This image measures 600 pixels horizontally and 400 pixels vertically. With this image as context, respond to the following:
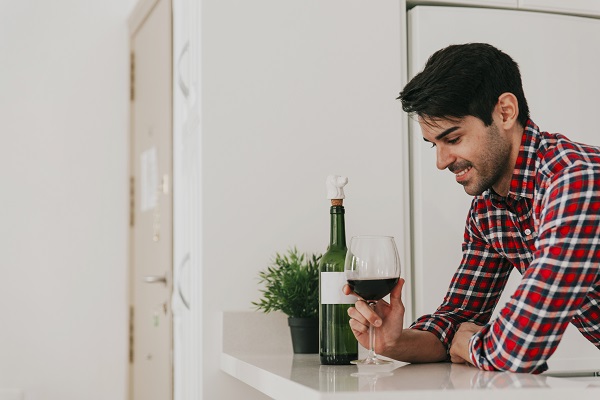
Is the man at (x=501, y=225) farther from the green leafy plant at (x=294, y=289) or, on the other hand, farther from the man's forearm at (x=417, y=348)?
the green leafy plant at (x=294, y=289)

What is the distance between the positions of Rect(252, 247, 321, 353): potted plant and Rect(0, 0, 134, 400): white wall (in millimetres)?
1676

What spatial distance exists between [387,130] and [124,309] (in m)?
1.74

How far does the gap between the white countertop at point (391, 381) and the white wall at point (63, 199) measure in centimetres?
163

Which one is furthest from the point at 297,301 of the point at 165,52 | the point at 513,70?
the point at 165,52

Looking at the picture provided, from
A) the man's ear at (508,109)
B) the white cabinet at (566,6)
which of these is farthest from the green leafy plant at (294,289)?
the white cabinet at (566,6)

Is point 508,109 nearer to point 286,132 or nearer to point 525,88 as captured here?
point 286,132

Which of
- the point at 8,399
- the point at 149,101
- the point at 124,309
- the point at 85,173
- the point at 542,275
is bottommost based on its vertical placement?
the point at 8,399

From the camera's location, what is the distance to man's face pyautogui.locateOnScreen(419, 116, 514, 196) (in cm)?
148

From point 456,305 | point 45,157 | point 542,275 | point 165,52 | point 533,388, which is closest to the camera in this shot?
point 533,388

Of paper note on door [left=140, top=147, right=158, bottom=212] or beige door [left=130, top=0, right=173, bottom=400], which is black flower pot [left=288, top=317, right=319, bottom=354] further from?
paper note on door [left=140, top=147, right=158, bottom=212]

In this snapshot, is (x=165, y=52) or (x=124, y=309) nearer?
(x=165, y=52)

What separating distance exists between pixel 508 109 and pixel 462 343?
436 millimetres

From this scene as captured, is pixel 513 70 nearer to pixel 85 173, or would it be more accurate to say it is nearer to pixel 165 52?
pixel 165 52

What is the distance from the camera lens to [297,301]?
1898mm
